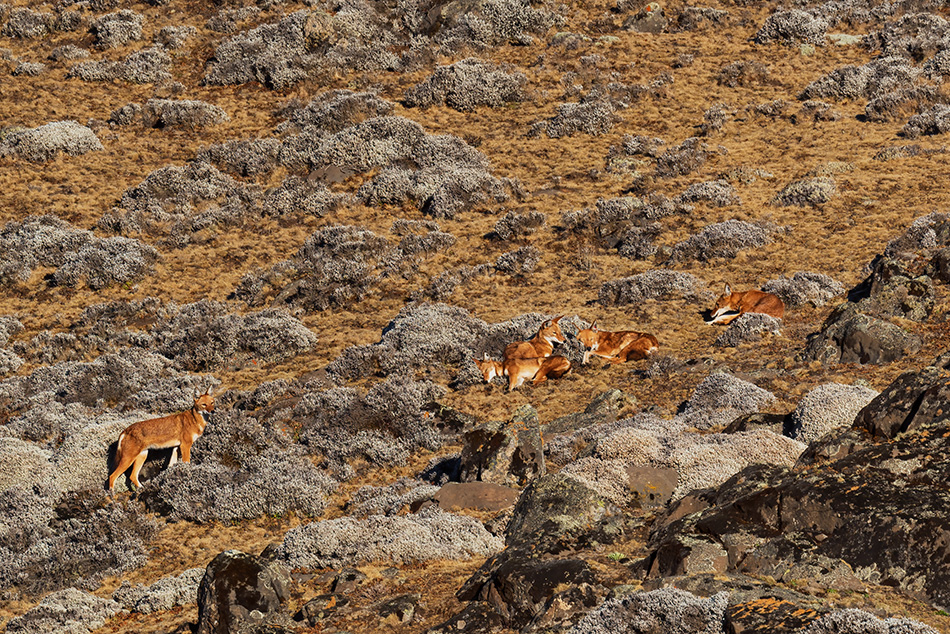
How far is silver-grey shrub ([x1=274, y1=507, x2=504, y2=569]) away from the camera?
1036 cm

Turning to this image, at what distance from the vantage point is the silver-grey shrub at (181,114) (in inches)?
1171

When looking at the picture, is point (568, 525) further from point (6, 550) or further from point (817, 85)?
point (817, 85)

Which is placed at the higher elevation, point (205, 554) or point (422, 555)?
point (422, 555)

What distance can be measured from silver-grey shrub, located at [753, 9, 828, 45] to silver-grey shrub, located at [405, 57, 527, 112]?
9.22 meters

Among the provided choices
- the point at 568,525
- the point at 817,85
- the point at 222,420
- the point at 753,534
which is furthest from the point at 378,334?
the point at 817,85

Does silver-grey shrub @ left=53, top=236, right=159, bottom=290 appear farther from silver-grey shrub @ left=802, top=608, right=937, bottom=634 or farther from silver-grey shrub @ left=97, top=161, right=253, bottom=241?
silver-grey shrub @ left=802, top=608, right=937, bottom=634

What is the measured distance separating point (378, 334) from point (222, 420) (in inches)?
194

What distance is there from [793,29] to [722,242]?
14.6 m

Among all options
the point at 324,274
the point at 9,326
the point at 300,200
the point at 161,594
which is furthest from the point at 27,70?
the point at 161,594

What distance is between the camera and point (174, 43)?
33812mm

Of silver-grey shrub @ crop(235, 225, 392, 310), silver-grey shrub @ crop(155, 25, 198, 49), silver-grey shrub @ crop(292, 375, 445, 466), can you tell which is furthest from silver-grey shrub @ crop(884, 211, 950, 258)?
silver-grey shrub @ crop(155, 25, 198, 49)

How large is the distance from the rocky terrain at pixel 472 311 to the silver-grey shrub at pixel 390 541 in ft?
0.15

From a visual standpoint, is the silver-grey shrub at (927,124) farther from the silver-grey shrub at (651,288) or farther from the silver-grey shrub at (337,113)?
the silver-grey shrub at (337,113)

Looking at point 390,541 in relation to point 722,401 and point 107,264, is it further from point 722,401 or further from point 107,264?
point 107,264
